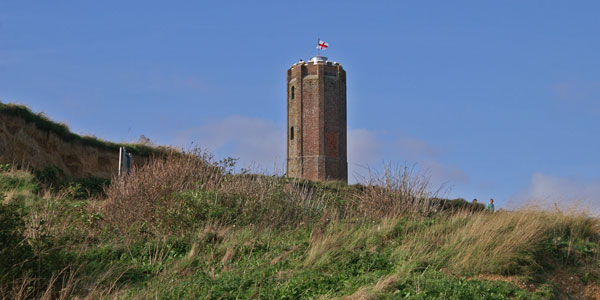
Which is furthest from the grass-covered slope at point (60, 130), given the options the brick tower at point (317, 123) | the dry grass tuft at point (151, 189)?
the brick tower at point (317, 123)

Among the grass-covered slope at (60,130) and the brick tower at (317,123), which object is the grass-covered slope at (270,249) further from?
the brick tower at (317,123)

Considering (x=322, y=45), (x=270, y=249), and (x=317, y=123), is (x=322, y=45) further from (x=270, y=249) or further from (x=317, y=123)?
(x=270, y=249)

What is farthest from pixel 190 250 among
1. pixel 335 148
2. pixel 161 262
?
pixel 335 148

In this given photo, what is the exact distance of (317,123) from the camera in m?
41.0

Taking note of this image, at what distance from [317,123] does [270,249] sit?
31.6 metres

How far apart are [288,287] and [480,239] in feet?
11.1

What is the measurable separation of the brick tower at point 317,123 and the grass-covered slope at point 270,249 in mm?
27411

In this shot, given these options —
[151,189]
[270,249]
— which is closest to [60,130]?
[151,189]

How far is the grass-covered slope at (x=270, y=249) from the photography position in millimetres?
7691

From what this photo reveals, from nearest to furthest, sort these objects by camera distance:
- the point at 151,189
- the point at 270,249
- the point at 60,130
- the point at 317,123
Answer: the point at 270,249 < the point at 151,189 < the point at 60,130 < the point at 317,123

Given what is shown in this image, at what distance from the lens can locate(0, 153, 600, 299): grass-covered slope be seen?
7691 mm

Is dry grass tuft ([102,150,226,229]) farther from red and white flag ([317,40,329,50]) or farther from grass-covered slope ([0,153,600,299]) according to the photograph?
red and white flag ([317,40,329,50])

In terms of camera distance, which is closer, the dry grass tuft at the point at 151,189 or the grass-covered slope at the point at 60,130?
the dry grass tuft at the point at 151,189

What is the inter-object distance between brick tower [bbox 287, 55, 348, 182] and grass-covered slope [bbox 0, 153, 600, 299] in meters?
27.4
